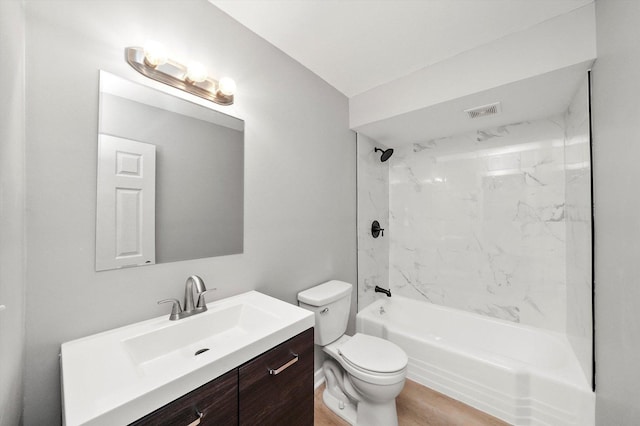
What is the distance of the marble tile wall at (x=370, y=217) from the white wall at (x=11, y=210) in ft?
6.91

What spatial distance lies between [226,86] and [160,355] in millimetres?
1332

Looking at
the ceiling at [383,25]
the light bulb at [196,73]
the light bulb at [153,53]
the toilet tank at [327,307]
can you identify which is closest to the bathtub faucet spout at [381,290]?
the toilet tank at [327,307]

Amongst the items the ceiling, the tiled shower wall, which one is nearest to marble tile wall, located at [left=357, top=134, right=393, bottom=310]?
the tiled shower wall

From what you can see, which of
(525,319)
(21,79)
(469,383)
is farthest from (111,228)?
(525,319)

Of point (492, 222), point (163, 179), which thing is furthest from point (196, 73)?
point (492, 222)

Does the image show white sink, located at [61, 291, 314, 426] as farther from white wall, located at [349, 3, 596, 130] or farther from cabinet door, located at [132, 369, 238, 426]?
white wall, located at [349, 3, 596, 130]

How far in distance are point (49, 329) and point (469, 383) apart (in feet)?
7.80

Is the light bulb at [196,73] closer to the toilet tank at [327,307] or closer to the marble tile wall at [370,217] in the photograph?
the toilet tank at [327,307]

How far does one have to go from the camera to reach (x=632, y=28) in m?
A: 0.93

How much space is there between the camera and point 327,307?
1740 mm

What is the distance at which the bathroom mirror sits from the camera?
1.00 m

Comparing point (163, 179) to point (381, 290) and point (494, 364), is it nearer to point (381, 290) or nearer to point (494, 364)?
point (381, 290)

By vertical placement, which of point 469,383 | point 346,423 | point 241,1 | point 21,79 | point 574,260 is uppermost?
point 241,1

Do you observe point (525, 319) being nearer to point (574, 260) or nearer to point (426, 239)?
point (574, 260)
